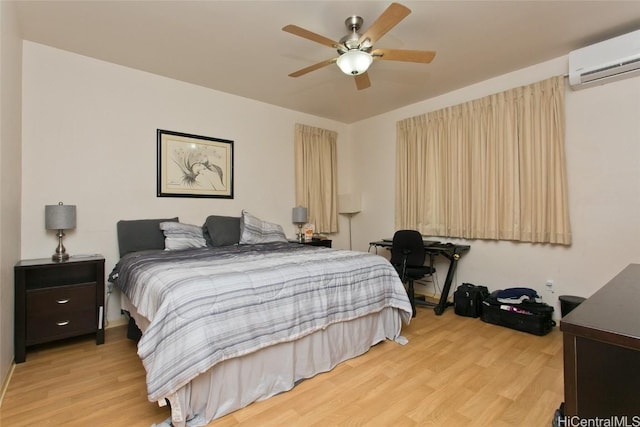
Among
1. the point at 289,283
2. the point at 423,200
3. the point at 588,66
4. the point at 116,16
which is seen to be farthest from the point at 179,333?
the point at 588,66

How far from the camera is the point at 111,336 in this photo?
285 cm

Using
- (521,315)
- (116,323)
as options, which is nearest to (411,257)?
(521,315)

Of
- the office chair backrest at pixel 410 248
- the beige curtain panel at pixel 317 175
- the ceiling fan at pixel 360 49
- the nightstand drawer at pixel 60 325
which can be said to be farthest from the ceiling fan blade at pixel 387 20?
the nightstand drawer at pixel 60 325

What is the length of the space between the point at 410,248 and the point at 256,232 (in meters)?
1.82

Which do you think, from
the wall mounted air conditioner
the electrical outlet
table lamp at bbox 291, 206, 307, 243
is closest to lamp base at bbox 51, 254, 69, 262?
table lamp at bbox 291, 206, 307, 243

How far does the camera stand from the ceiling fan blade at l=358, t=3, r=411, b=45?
1787 mm

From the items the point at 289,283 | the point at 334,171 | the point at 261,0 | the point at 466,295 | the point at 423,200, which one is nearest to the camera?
the point at 289,283

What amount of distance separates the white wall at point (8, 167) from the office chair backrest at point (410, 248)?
3.40m

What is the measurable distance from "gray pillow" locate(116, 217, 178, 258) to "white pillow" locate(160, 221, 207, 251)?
94 millimetres

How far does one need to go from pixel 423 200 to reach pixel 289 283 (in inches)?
110

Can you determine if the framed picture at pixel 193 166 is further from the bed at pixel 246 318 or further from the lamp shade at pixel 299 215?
→ the bed at pixel 246 318

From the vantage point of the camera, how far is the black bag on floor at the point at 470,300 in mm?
3291

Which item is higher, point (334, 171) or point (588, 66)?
point (588, 66)

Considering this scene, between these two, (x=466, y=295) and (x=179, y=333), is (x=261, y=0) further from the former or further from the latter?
(x=466, y=295)
